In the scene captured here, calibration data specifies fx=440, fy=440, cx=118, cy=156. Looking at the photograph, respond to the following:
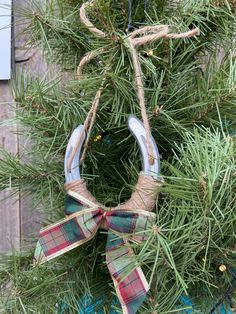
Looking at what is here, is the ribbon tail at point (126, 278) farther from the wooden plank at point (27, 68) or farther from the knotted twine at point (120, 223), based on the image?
the wooden plank at point (27, 68)

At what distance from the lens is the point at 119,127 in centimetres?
49

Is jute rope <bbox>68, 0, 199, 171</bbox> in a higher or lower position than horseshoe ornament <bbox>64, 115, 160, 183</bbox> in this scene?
higher

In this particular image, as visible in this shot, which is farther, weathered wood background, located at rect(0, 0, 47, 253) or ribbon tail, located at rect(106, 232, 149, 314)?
weathered wood background, located at rect(0, 0, 47, 253)

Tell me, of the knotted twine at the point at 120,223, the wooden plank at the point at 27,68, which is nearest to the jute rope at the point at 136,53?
the knotted twine at the point at 120,223

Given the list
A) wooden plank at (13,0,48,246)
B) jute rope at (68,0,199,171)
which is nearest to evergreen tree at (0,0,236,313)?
jute rope at (68,0,199,171)

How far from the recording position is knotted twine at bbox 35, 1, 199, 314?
407 millimetres

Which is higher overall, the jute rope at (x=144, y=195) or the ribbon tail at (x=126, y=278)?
the jute rope at (x=144, y=195)

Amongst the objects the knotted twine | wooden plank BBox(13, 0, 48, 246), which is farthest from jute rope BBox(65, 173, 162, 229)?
wooden plank BBox(13, 0, 48, 246)

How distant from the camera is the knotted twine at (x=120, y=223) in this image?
41 cm

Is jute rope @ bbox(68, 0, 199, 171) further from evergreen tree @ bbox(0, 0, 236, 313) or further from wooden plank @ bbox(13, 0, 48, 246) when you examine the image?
wooden plank @ bbox(13, 0, 48, 246)

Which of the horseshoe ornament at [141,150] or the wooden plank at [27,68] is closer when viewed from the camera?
the horseshoe ornament at [141,150]

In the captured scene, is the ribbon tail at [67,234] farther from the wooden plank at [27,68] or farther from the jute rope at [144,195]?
the wooden plank at [27,68]

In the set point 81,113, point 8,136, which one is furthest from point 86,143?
point 8,136

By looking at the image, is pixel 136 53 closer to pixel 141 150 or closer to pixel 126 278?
pixel 141 150
